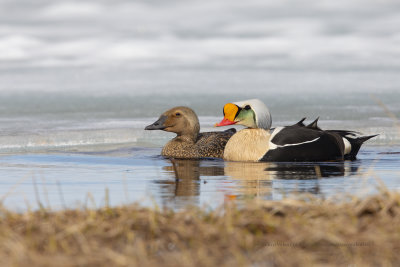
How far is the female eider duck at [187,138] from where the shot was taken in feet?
A: 37.7

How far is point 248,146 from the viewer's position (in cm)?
1045

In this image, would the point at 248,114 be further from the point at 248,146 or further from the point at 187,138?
the point at 187,138

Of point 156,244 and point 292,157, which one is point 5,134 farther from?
point 156,244

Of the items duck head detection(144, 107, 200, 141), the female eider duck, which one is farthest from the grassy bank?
duck head detection(144, 107, 200, 141)

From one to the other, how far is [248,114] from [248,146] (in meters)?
0.58

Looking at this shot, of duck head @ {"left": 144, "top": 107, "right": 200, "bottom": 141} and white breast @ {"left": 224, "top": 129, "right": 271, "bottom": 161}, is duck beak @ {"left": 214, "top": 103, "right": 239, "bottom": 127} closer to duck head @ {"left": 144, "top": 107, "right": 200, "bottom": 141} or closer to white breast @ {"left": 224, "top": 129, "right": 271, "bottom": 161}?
white breast @ {"left": 224, "top": 129, "right": 271, "bottom": 161}

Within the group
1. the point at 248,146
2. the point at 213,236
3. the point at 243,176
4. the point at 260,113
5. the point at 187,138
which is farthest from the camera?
the point at 187,138

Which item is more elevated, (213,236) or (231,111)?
(231,111)

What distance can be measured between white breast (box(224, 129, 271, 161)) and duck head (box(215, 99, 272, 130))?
0.11 meters

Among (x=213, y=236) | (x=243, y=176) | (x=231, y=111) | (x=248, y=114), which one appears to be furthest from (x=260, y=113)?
(x=213, y=236)

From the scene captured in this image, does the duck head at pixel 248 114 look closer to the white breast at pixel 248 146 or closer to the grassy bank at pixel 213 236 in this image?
the white breast at pixel 248 146

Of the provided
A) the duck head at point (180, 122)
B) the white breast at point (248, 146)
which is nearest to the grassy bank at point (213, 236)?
the white breast at point (248, 146)

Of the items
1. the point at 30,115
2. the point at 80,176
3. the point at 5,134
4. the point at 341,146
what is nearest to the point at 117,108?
the point at 30,115

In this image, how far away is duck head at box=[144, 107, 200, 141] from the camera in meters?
12.0
